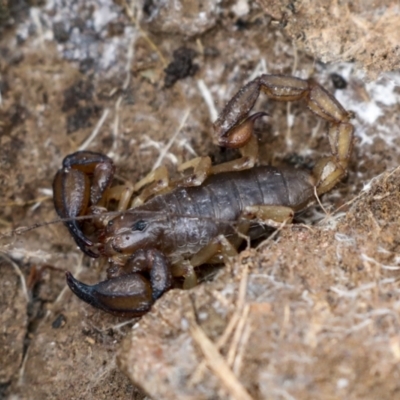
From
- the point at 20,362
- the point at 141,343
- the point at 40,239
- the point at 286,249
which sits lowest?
the point at 20,362

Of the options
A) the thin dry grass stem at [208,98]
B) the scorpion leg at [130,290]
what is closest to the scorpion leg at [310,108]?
the thin dry grass stem at [208,98]

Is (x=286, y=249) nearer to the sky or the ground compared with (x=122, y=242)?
nearer to the sky

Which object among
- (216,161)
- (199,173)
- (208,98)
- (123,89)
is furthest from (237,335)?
(123,89)

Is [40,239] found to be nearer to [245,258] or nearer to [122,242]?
[122,242]

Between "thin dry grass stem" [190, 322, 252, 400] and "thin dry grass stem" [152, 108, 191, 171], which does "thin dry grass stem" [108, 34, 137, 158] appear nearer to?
"thin dry grass stem" [152, 108, 191, 171]

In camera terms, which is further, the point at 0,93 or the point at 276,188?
the point at 0,93

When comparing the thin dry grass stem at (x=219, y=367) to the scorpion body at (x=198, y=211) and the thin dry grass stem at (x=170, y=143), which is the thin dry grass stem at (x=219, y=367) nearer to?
the scorpion body at (x=198, y=211)

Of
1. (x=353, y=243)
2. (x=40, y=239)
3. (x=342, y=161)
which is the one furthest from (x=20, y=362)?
(x=342, y=161)
